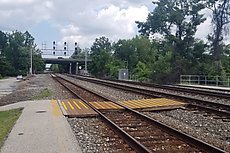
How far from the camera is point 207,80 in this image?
136ft

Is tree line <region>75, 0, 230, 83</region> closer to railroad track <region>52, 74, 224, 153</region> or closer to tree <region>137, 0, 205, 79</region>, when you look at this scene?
tree <region>137, 0, 205, 79</region>

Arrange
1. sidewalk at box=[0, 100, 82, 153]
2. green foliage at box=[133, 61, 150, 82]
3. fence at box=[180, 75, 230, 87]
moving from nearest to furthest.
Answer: sidewalk at box=[0, 100, 82, 153] < fence at box=[180, 75, 230, 87] < green foliage at box=[133, 61, 150, 82]

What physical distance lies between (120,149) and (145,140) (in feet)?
3.16

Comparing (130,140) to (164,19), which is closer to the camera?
(130,140)

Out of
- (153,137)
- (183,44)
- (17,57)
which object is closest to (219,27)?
(183,44)

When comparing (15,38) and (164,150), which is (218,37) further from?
(15,38)

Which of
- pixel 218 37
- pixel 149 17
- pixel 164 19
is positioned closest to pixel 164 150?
pixel 218 37

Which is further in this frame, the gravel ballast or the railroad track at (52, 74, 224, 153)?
the gravel ballast

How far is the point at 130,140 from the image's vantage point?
892cm

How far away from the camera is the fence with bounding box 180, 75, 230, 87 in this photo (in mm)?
38484

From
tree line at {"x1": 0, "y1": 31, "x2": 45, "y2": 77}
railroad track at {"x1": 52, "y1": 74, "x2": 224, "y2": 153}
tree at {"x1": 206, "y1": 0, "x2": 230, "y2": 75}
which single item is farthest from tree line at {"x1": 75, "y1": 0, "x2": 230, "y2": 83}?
tree line at {"x1": 0, "y1": 31, "x2": 45, "y2": 77}

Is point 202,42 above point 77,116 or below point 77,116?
above

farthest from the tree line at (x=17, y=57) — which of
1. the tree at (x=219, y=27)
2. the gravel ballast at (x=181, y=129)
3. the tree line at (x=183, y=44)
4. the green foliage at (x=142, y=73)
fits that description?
the gravel ballast at (x=181, y=129)

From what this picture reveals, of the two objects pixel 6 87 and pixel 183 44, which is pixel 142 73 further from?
pixel 6 87
